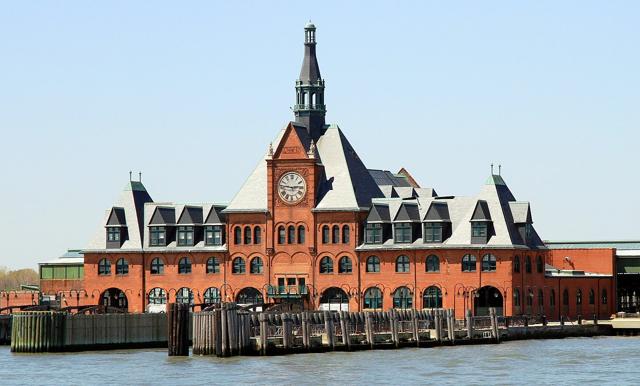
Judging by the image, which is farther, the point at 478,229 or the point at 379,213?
the point at 379,213

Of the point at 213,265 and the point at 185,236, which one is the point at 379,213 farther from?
the point at 185,236

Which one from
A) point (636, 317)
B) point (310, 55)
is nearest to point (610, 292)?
point (636, 317)

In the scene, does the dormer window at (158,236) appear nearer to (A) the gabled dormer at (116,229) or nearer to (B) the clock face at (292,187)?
(A) the gabled dormer at (116,229)

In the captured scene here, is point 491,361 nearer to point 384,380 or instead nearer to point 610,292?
point 384,380

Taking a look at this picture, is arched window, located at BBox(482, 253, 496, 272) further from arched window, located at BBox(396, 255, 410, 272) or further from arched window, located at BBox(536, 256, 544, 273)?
arched window, located at BBox(396, 255, 410, 272)

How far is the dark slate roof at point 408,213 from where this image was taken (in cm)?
14862

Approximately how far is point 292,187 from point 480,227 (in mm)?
17201

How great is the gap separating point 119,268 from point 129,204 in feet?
18.6

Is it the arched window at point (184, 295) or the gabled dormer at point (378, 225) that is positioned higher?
the gabled dormer at point (378, 225)

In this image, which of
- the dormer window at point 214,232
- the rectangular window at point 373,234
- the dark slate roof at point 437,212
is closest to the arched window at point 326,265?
the rectangular window at point 373,234

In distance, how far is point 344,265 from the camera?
152 meters

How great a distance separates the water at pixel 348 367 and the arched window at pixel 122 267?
36880 millimetres

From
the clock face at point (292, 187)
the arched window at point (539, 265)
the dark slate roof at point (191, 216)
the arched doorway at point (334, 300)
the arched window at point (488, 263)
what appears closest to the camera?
the arched window at point (488, 263)

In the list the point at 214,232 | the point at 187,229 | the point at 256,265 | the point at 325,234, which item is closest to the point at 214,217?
the point at 214,232
